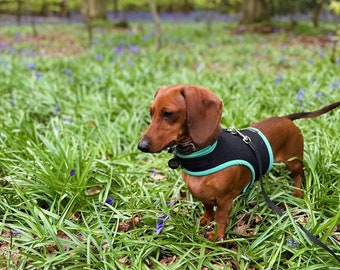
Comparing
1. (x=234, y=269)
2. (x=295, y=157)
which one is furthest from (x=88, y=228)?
(x=295, y=157)

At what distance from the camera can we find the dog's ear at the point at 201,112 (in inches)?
85.2

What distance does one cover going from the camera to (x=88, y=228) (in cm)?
263

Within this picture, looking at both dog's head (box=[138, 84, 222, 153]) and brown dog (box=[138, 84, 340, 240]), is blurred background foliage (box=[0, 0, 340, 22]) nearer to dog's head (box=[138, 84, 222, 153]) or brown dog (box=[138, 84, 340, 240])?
brown dog (box=[138, 84, 340, 240])

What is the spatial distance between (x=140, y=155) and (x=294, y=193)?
1549mm

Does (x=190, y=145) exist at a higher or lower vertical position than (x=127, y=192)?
higher

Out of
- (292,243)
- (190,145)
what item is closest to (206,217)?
(292,243)

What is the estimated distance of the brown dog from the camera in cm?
216

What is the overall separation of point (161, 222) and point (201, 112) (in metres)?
0.92

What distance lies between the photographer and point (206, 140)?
7.28ft

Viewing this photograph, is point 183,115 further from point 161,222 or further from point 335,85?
point 335,85

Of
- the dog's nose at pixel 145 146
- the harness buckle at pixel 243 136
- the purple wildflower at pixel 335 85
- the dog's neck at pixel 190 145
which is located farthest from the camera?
the purple wildflower at pixel 335 85

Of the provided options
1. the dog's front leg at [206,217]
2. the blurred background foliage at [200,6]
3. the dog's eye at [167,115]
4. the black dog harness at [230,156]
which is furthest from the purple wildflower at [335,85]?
the dog's eye at [167,115]

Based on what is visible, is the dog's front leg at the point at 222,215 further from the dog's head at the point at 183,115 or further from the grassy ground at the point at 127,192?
the dog's head at the point at 183,115

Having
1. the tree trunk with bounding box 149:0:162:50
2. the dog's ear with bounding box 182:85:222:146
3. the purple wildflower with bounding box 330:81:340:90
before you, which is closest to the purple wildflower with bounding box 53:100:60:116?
the dog's ear with bounding box 182:85:222:146
